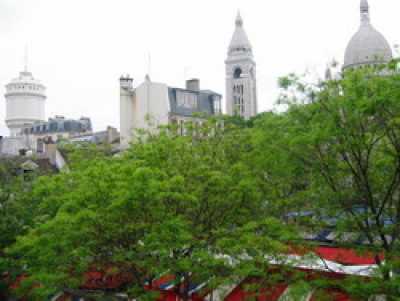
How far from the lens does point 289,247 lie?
18.6m

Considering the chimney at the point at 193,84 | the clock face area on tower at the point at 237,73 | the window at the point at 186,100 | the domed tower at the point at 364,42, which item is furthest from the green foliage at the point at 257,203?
the clock face area on tower at the point at 237,73

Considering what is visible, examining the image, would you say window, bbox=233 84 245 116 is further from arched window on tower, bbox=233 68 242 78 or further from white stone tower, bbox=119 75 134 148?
white stone tower, bbox=119 75 134 148

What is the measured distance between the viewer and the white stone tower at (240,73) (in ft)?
457

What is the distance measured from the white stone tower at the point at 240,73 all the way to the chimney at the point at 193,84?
57.6m

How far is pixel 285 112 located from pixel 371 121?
2971mm

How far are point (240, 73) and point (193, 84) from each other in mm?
64510

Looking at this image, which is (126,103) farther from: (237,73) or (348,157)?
(237,73)

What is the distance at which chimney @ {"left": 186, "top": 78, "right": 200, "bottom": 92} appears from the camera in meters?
79.2

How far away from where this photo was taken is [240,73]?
142875 mm

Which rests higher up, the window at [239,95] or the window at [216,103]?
the window at [239,95]

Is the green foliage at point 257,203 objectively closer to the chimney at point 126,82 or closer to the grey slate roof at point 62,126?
Answer: the chimney at point 126,82

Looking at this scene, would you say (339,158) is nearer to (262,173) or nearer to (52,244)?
(262,173)

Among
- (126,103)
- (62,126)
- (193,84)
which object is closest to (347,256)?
(126,103)

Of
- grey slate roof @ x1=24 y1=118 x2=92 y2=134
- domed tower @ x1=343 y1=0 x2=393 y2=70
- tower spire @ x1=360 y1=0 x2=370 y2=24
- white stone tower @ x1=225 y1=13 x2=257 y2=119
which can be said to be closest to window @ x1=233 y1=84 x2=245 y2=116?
white stone tower @ x1=225 y1=13 x2=257 y2=119
